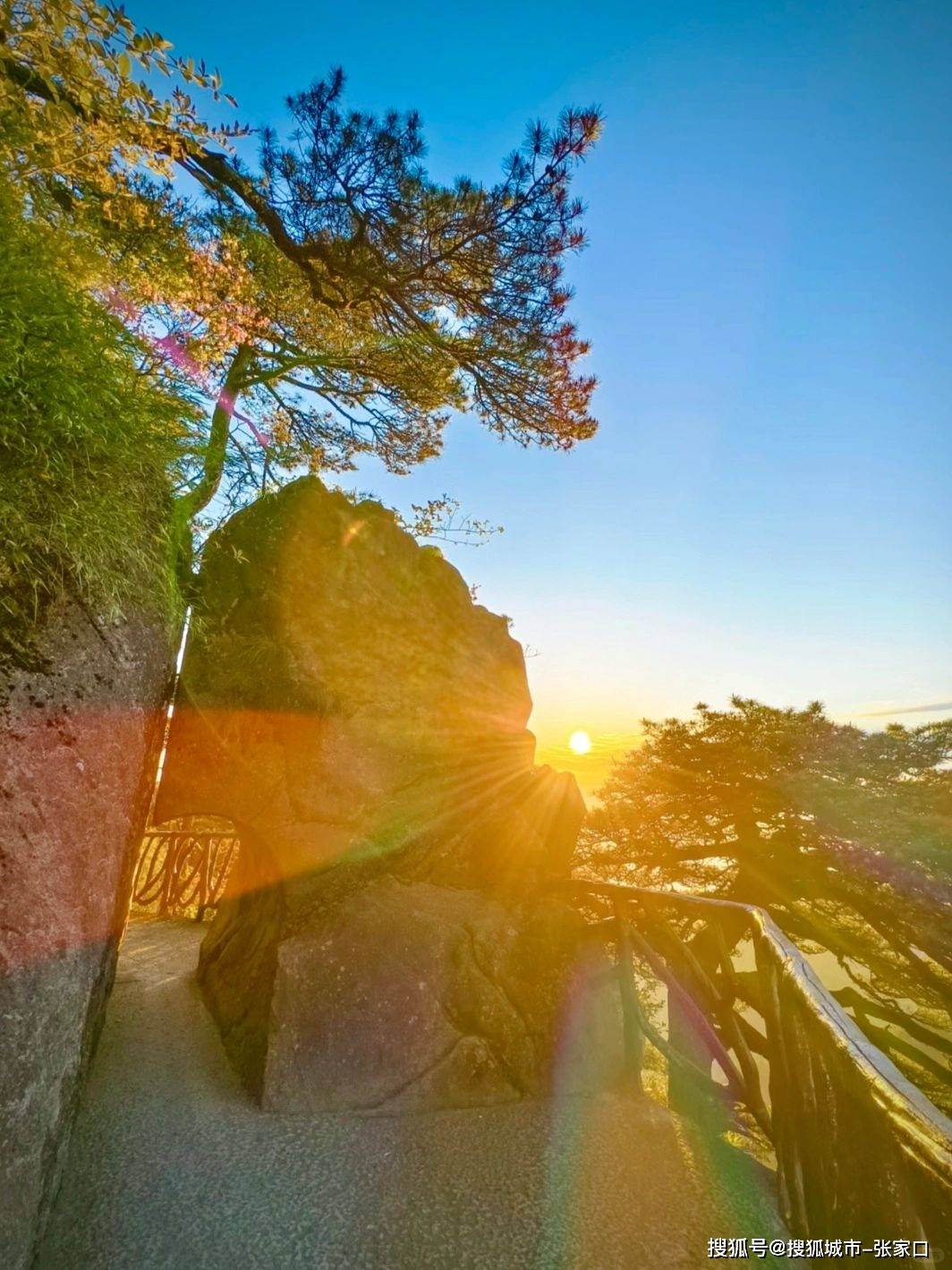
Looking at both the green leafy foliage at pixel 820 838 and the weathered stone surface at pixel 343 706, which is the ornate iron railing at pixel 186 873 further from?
the green leafy foliage at pixel 820 838

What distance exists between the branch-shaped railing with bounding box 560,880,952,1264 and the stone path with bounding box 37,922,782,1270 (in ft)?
2.12

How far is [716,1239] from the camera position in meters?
3.20

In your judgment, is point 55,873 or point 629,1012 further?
point 629,1012

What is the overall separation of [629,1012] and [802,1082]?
9.22ft

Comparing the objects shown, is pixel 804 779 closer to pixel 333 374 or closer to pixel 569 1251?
pixel 569 1251

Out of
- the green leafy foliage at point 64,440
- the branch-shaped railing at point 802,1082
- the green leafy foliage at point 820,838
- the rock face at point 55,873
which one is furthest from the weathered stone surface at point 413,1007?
the green leafy foliage at point 820,838

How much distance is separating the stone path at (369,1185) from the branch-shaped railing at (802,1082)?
0.65 meters

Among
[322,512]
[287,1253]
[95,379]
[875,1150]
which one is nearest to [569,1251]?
[287,1253]

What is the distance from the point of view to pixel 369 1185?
10.9 feet

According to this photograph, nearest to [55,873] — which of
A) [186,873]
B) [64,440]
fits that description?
[64,440]

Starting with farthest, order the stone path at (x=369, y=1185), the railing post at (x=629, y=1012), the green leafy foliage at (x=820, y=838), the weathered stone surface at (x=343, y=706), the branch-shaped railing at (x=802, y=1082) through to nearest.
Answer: the green leafy foliage at (x=820, y=838), the railing post at (x=629, y=1012), the weathered stone surface at (x=343, y=706), the stone path at (x=369, y=1185), the branch-shaped railing at (x=802, y=1082)

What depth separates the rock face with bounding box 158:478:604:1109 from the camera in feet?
14.2

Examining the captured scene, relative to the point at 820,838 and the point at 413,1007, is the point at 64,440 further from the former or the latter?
the point at 820,838

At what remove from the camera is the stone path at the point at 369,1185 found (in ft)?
9.37
